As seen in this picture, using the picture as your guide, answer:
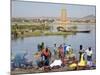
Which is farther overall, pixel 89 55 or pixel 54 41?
pixel 89 55

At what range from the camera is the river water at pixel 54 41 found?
2.17 metres

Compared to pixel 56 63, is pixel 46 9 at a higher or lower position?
higher

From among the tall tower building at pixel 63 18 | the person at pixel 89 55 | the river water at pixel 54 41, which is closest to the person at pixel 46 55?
the river water at pixel 54 41

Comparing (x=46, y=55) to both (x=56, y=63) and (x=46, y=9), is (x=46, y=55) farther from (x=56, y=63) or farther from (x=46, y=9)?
(x=46, y=9)

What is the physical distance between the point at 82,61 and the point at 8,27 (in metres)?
0.89

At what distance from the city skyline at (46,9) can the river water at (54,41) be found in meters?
0.17

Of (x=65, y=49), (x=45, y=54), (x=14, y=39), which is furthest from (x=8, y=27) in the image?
(x=65, y=49)

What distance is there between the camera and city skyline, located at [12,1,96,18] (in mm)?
2176

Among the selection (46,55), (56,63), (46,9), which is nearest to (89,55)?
(56,63)

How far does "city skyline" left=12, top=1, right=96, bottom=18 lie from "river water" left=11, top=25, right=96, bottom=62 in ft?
0.55

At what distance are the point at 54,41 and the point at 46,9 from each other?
346mm

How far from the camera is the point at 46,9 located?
2291 mm

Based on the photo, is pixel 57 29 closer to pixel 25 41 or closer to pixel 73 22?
pixel 73 22
